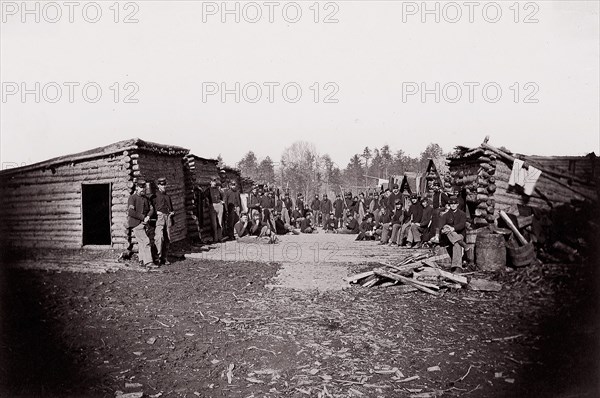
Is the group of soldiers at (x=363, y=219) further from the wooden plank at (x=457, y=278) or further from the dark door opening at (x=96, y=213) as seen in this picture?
the dark door opening at (x=96, y=213)

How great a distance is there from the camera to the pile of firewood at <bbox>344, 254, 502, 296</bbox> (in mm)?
8047

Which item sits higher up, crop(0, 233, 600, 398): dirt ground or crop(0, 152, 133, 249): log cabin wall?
crop(0, 152, 133, 249): log cabin wall

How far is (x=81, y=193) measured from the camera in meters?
13.7

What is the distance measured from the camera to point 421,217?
1509cm

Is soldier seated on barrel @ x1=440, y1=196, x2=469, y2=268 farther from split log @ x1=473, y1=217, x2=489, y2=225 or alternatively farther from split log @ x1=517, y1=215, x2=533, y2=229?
split log @ x1=473, y1=217, x2=489, y2=225

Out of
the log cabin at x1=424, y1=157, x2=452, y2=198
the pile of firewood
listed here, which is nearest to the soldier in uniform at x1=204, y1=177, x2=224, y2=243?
the pile of firewood

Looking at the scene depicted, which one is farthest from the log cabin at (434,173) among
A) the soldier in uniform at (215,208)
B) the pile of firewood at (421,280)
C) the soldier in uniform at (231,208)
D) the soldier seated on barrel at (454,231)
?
the pile of firewood at (421,280)

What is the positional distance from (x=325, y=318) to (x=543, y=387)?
10.2 ft

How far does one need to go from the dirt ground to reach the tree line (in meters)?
53.9

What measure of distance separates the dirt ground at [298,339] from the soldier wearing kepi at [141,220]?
6.89 ft

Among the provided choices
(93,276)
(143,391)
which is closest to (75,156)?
(93,276)

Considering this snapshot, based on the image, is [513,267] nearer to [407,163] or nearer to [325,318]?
[325,318]

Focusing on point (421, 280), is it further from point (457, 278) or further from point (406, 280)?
point (457, 278)

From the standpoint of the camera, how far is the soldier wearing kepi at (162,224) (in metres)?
10.9
